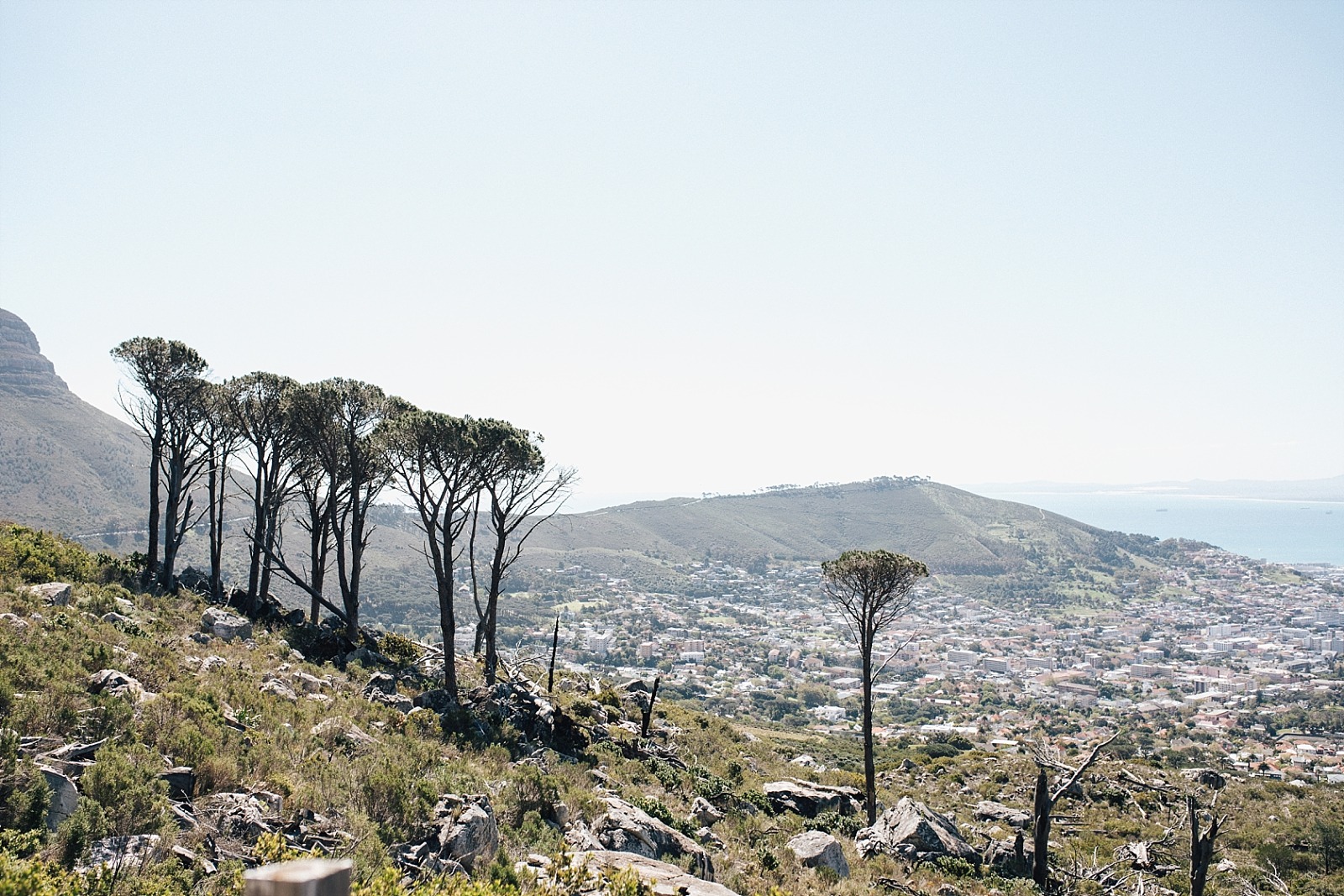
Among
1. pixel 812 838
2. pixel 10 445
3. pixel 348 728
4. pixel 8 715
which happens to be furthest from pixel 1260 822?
pixel 10 445

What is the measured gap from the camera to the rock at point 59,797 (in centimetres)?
619

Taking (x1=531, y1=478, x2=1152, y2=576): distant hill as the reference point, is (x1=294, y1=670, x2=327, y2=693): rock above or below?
above

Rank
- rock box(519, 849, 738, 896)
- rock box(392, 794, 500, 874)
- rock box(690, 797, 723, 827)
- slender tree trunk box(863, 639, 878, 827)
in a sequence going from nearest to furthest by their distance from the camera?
rock box(519, 849, 738, 896) < rock box(392, 794, 500, 874) < rock box(690, 797, 723, 827) < slender tree trunk box(863, 639, 878, 827)

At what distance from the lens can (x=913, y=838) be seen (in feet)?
47.3

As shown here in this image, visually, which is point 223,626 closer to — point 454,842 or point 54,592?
point 54,592

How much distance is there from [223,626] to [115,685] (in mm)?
10027

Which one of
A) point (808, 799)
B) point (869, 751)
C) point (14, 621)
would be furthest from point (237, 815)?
point (869, 751)

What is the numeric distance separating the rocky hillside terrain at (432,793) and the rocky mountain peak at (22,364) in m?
137

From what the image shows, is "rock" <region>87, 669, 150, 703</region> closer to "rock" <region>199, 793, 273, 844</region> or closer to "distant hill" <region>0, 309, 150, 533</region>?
"rock" <region>199, 793, 273, 844</region>

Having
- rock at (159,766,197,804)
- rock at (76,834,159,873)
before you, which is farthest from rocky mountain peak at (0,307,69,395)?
rock at (76,834,159,873)

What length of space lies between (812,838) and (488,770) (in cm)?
668

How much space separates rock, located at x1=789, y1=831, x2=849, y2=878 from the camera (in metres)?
11.9

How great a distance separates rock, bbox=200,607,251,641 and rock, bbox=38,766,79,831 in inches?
536

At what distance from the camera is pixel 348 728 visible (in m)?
12.3
